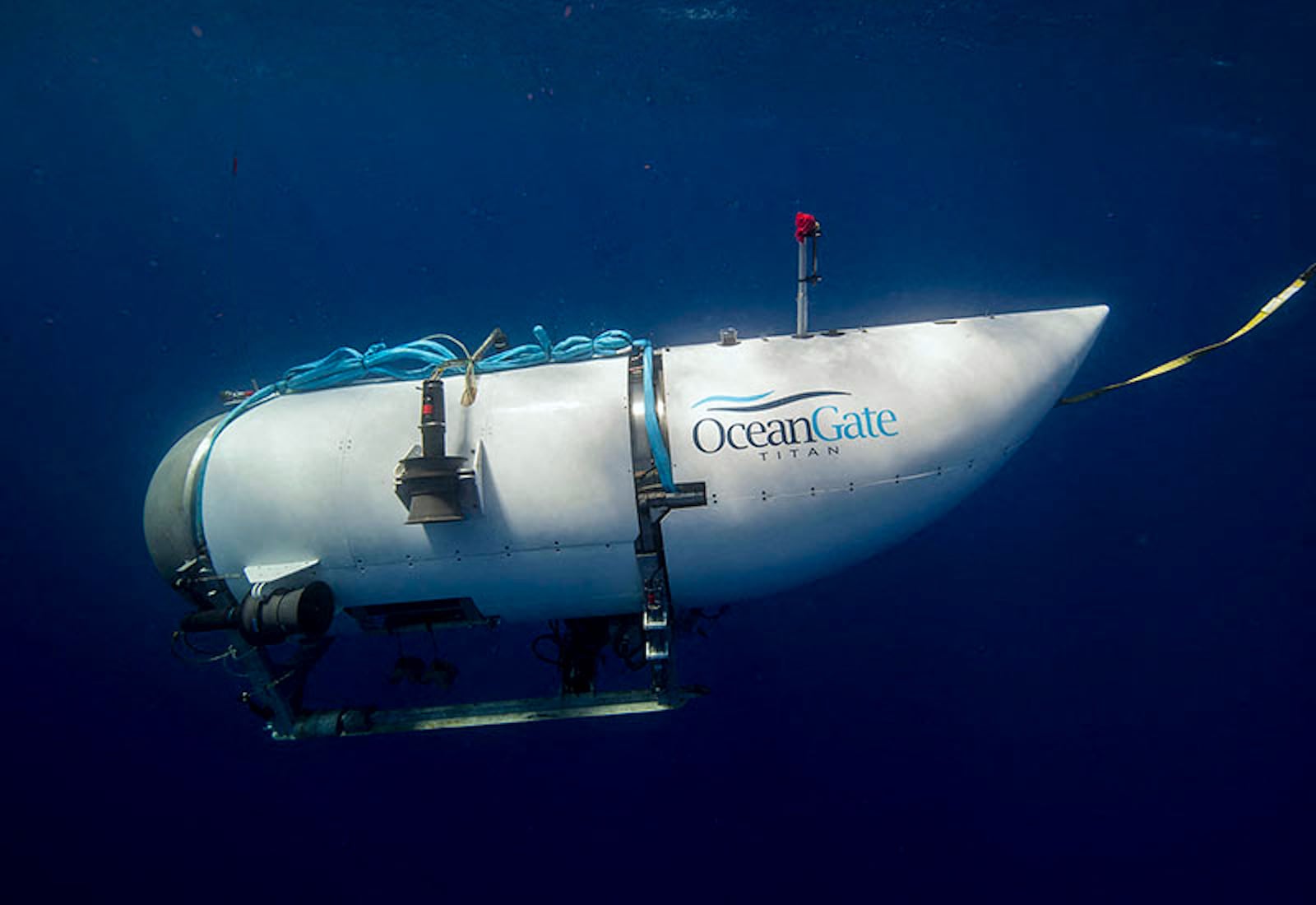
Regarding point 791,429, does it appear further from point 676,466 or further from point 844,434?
point 676,466

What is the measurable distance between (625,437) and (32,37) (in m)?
10.0

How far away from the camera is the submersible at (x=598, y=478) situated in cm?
226

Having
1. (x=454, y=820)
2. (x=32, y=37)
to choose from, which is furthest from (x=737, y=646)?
(x=32, y=37)

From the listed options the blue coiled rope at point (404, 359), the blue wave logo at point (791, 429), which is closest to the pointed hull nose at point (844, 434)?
the blue wave logo at point (791, 429)

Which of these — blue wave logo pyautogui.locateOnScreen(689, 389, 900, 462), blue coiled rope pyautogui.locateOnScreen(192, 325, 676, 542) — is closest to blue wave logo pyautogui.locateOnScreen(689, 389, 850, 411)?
blue wave logo pyautogui.locateOnScreen(689, 389, 900, 462)

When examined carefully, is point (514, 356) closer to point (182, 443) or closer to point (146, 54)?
point (182, 443)

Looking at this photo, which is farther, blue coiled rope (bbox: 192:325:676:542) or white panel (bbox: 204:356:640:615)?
blue coiled rope (bbox: 192:325:676:542)

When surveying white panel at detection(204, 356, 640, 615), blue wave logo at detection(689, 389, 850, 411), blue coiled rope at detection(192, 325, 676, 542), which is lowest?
white panel at detection(204, 356, 640, 615)

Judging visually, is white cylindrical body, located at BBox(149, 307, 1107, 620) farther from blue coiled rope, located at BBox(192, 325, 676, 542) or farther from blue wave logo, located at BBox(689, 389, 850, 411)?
blue coiled rope, located at BBox(192, 325, 676, 542)

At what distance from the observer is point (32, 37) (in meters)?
6.30

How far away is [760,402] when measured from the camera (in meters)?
2.31

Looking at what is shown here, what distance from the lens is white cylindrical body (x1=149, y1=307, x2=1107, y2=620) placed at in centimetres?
227

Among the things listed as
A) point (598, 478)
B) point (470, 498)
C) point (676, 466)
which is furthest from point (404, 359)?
point (676, 466)

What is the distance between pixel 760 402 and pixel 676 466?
0.49 m
